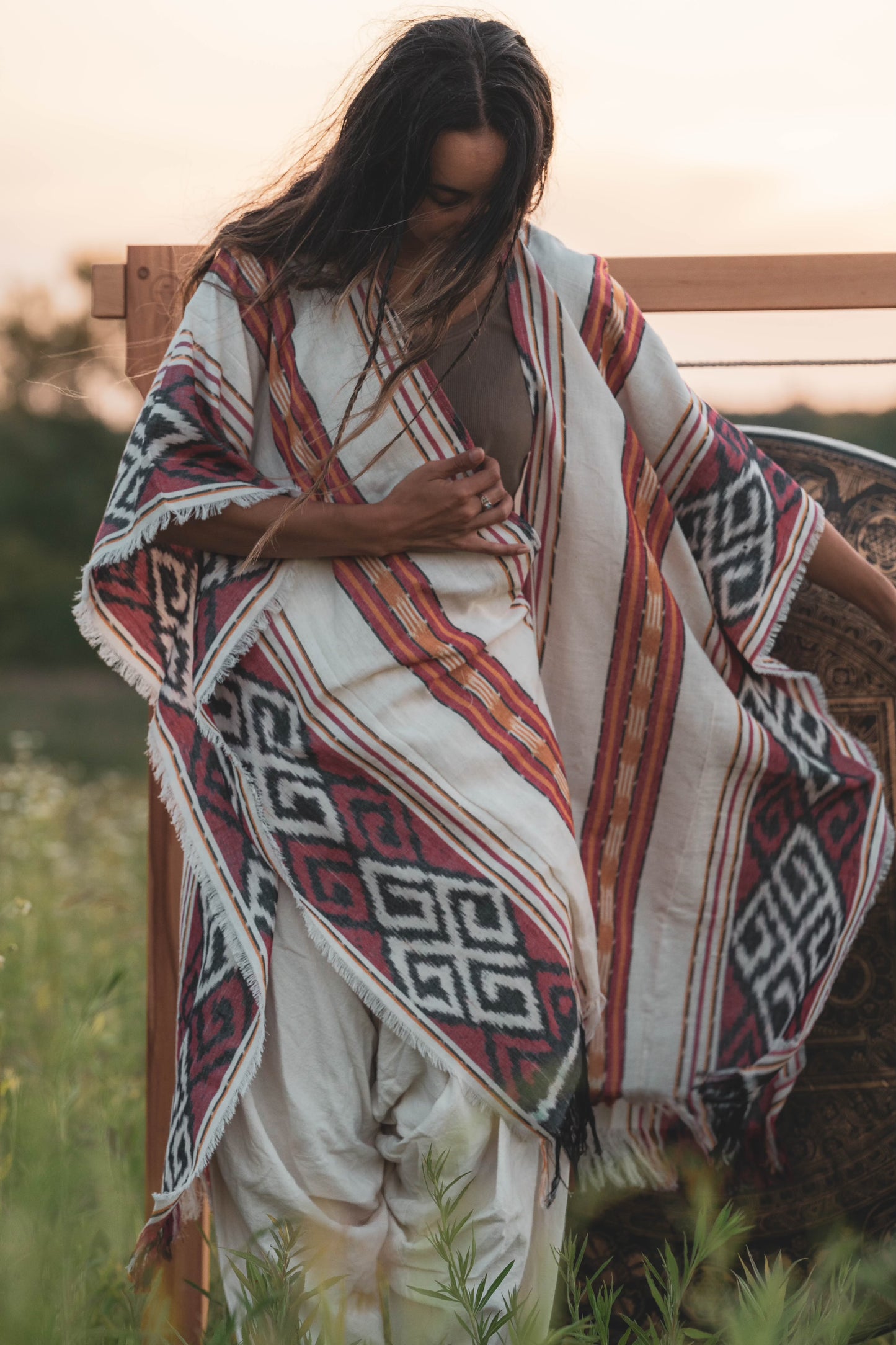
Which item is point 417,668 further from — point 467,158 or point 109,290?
point 109,290

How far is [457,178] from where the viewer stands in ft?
5.16

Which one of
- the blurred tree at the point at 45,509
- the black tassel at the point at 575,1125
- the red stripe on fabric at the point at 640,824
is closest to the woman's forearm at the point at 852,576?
the red stripe on fabric at the point at 640,824

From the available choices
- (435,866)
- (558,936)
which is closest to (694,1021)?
(558,936)

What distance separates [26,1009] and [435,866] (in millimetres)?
1721

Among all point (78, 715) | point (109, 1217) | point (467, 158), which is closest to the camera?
point (109, 1217)

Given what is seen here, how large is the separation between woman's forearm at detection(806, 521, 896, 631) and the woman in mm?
49

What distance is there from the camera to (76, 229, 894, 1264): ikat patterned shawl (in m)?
1.58

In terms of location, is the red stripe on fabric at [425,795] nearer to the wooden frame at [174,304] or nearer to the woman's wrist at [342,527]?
the woman's wrist at [342,527]

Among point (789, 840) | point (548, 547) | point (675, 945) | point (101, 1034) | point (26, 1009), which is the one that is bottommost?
point (26, 1009)

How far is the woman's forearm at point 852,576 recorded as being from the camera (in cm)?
192

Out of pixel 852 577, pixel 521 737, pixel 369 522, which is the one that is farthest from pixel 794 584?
pixel 369 522

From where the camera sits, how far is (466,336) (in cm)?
172

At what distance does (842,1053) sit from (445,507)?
1100 mm

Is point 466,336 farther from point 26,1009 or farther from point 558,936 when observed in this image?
point 26,1009
